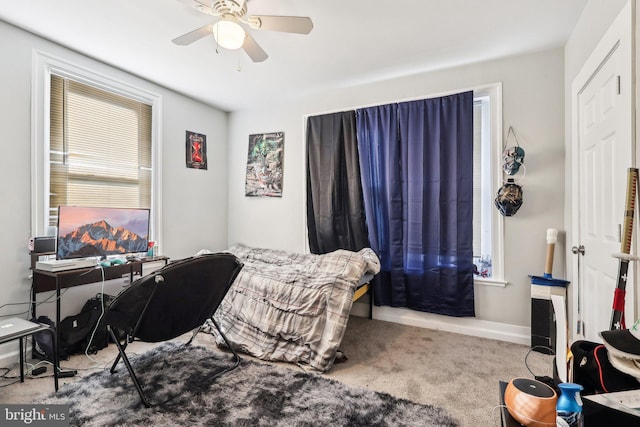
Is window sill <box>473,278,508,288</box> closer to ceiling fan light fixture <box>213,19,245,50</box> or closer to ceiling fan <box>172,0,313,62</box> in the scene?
ceiling fan <box>172,0,313,62</box>

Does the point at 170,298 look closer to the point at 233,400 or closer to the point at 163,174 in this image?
the point at 233,400

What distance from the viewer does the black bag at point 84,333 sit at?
2.59 metres

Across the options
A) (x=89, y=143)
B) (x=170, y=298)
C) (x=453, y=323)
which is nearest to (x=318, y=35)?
(x=170, y=298)

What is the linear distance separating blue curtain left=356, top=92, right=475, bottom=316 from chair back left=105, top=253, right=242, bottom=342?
1.74m

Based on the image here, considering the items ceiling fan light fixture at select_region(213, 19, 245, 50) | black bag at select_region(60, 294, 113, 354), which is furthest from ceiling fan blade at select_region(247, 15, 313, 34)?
black bag at select_region(60, 294, 113, 354)

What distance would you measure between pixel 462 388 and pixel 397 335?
3.11 ft

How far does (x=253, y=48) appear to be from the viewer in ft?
7.38

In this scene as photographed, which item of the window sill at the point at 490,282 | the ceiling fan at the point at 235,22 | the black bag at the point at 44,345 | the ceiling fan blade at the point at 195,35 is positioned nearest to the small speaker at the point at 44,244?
the black bag at the point at 44,345

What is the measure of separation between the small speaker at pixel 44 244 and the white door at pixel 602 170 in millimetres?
3757

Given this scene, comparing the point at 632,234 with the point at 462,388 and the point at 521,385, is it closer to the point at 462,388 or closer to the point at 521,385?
the point at 521,385

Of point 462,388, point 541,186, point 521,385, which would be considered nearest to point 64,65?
point 521,385

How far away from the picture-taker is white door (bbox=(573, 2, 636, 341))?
1.52 meters

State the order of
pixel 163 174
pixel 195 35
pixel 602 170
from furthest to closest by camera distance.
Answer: pixel 163 174 → pixel 195 35 → pixel 602 170

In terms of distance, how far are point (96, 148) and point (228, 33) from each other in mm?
2064
